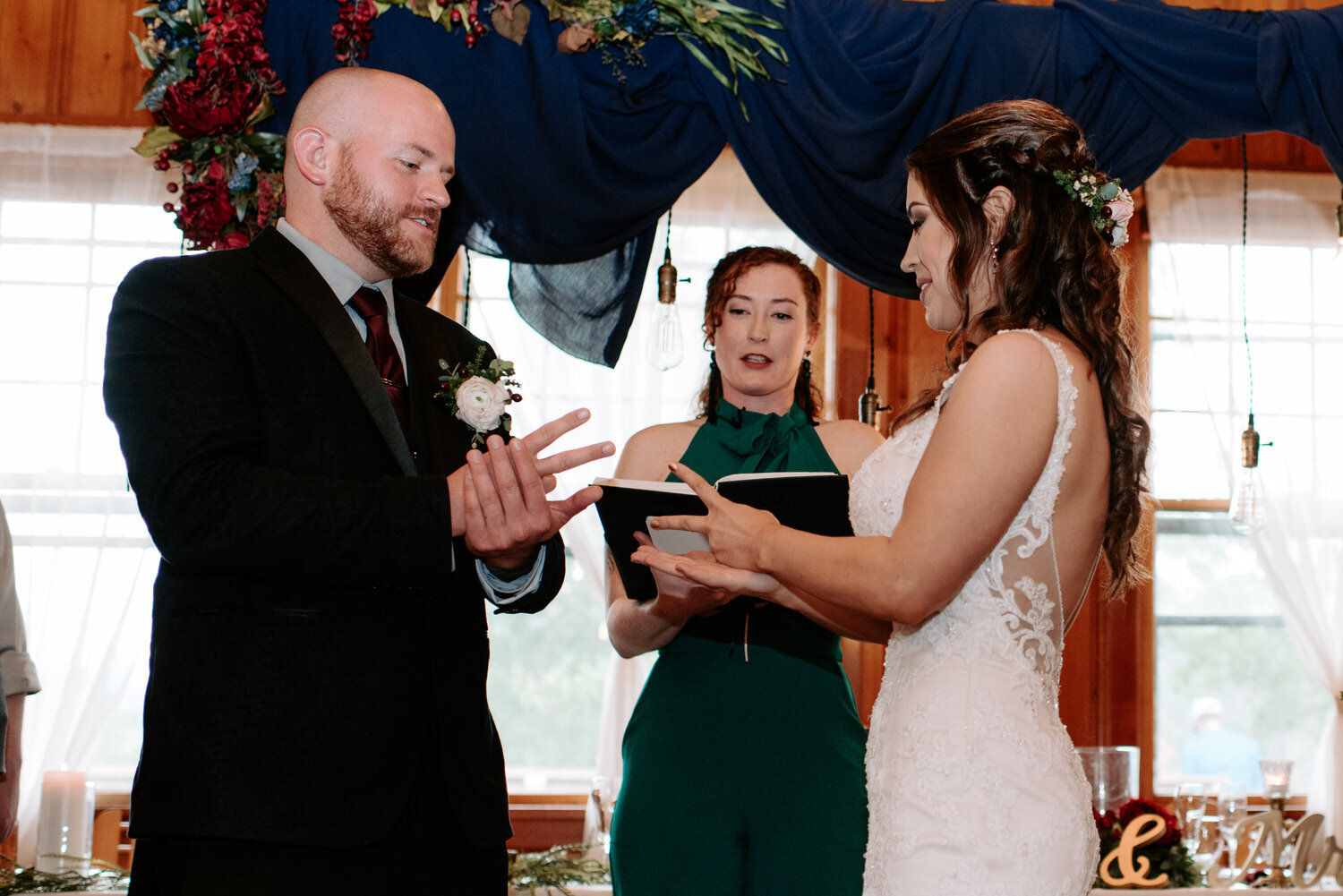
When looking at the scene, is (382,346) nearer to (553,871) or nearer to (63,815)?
(553,871)

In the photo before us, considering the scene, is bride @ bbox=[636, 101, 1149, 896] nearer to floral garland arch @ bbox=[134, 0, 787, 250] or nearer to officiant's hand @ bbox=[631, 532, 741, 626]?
officiant's hand @ bbox=[631, 532, 741, 626]

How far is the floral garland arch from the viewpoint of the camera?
259cm

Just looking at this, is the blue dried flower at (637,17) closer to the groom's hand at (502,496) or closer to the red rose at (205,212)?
the red rose at (205,212)

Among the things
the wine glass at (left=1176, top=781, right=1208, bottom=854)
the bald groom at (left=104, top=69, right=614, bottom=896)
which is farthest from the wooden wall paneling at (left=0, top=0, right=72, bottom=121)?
the wine glass at (left=1176, top=781, right=1208, bottom=854)

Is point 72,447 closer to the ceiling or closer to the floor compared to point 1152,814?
closer to the ceiling

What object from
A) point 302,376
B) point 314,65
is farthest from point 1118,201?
point 314,65

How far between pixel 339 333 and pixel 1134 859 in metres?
2.67

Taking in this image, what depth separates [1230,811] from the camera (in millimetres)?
3545

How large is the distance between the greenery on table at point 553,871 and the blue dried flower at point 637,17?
208cm

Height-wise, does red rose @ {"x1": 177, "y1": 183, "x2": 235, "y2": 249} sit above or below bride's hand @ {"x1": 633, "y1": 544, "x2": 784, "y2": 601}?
above

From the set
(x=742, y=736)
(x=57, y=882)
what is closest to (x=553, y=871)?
(x=742, y=736)

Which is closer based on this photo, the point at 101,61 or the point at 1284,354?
the point at 101,61

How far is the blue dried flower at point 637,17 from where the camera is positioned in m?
2.79

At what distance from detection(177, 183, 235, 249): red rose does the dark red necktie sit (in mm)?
1009
